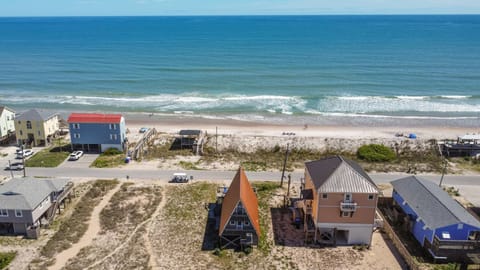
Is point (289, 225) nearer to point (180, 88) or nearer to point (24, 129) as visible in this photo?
point (24, 129)

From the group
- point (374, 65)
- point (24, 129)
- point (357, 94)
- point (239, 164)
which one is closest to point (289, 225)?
point (239, 164)

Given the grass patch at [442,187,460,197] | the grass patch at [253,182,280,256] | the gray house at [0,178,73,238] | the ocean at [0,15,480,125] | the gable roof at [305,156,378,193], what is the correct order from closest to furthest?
the gable roof at [305,156,378,193]
the grass patch at [253,182,280,256]
the gray house at [0,178,73,238]
the grass patch at [442,187,460,197]
the ocean at [0,15,480,125]

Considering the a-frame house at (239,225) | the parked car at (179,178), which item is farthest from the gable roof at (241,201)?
the parked car at (179,178)

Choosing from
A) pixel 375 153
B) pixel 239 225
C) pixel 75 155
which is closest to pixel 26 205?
pixel 75 155

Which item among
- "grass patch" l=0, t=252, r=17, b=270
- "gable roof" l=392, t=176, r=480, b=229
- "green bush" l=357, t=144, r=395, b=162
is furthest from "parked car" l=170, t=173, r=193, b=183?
"green bush" l=357, t=144, r=395, b=162

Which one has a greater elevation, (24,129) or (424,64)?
(424,64)

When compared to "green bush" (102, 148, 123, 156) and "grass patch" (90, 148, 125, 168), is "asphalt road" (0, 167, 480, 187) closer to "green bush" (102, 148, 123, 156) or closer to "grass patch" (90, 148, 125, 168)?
"grass patch" (90, 148, 125, 168)
